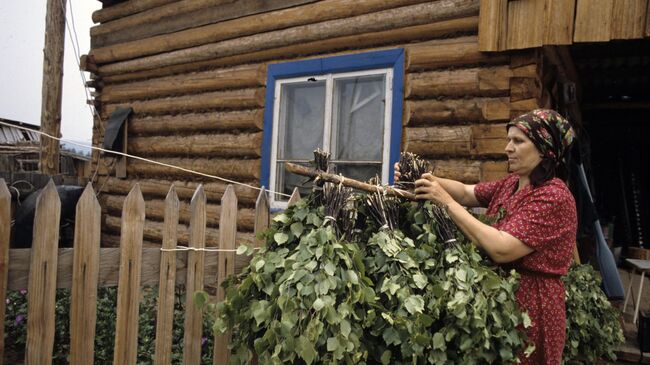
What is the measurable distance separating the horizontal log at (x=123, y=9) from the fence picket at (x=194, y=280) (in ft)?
18.1

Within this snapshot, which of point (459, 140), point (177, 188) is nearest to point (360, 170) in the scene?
point (459, 140)

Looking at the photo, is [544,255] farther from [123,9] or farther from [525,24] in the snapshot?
[123,9]

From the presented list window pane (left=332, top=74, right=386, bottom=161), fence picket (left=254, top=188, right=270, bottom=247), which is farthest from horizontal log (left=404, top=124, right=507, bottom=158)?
fence picket (left=254, top=188, right=270, bottom=247)

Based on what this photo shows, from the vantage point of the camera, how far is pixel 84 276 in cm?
205

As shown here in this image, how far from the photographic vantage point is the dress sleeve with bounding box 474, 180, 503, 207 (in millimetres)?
2715

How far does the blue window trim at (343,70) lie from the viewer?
4.80 m

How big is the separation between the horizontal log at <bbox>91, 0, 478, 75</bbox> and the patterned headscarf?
8.56 ft

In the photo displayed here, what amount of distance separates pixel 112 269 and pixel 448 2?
3.96 meters

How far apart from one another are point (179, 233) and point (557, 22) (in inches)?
209

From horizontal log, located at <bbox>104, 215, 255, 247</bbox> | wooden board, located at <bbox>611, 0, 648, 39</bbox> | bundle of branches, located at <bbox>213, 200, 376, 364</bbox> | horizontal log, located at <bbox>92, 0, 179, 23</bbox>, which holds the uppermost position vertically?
horizontal log, located at <bbox>92, 0, 179, 23</bbox>

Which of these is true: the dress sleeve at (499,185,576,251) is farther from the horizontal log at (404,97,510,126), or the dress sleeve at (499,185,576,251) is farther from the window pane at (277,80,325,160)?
the window pane at (277,80,325,160)

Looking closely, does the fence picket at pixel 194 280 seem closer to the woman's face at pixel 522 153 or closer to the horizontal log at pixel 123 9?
the woman's face at pixel 522 153

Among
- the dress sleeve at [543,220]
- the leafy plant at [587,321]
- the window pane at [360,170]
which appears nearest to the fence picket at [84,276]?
the dress sleeve at [543,220]

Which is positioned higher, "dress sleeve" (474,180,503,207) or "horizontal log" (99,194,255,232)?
"dress sleeve" (474,180,503,207)
